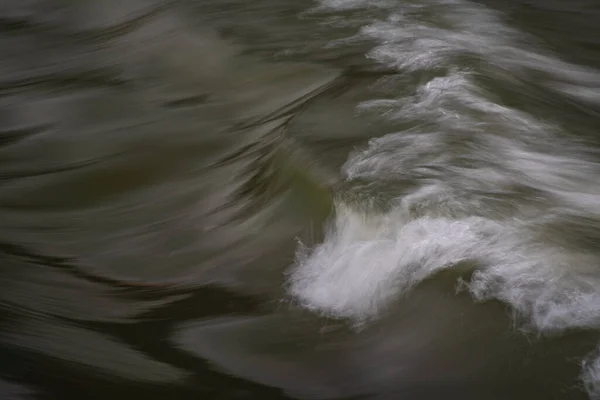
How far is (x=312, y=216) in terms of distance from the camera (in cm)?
292

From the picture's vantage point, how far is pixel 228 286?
270 centimetres

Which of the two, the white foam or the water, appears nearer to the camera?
the water

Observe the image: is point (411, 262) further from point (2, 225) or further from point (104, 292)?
point (2, 225)

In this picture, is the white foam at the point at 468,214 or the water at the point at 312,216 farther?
the white foam at the point at 468,214

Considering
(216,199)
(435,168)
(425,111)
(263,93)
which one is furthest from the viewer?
(263,93)

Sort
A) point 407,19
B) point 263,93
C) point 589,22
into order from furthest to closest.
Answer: point 589,22 → point 407,19 → point 263,93

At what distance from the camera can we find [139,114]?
14.2ft

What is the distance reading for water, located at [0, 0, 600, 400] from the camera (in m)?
2.23

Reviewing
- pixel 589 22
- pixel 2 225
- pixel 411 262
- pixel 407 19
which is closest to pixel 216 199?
pixel 2 225

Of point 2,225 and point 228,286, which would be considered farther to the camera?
point 2,225

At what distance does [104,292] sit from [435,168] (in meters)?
1.18

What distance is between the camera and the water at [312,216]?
2227 millimetres

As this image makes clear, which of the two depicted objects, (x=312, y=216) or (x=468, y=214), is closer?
(x=468, y=214)

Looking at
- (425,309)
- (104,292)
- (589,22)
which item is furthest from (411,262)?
(589,22)
